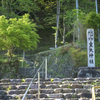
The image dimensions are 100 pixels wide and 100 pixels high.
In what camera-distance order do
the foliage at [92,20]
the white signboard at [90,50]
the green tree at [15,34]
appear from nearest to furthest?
1. the white signboard at [90,50]
2. the green tree at [15,34]
3. the foliage at [92,20]

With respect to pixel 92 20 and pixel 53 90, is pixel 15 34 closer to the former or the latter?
pixel 92 20

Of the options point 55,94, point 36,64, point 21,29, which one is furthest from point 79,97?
point 36,64

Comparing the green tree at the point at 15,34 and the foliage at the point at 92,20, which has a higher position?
the foliage at the point at 92,20

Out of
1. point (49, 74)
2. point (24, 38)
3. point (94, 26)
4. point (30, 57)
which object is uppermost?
point (94, 26)

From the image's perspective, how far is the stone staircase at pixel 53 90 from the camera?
526 centimetres

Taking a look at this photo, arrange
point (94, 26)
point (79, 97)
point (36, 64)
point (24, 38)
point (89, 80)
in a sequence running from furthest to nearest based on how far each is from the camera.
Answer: point (36, 64), point (94, 26), point (24, 38), point (89, 80), point (79, 97)

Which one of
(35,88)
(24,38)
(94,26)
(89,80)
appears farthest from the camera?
(94,26)

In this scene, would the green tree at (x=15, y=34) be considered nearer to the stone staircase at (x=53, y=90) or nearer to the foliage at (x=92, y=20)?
the foliage at (x=92, y=20)

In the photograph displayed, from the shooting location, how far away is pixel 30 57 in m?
18.1

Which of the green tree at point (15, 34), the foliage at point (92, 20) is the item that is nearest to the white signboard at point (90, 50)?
the foliage at point (92, 20)

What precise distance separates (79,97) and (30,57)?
1316 cm

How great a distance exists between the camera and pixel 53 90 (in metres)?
5.66

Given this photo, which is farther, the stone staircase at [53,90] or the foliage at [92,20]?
the foliage at [92,20]

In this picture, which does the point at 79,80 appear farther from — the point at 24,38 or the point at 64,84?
the point at 24,38
